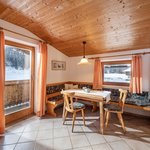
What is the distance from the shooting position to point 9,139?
2197mm

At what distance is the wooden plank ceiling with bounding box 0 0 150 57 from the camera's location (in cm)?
203

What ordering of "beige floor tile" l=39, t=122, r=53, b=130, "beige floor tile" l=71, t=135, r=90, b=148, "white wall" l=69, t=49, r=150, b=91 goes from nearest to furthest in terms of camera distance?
"beige floor tile" l=71, t=135, r=90, b=148
"beige floor tile" l=39, t=122, r=53, b=130
"white wall" l=69, t=49, r=150, b=91

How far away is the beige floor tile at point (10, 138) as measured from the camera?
6.91 ft

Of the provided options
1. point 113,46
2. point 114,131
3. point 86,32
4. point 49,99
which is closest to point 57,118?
point 49,99

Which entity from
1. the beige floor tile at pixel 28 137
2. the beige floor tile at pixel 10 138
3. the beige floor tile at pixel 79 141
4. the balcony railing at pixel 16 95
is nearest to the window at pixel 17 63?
the balcony railing at pixel 16 95

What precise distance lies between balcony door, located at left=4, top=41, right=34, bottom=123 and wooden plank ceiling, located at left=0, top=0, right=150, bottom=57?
65 centimetres

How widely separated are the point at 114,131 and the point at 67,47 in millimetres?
2813

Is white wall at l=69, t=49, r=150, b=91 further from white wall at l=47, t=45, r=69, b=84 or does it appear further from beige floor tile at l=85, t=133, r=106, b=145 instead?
beige floor tile at l=85, t=133, r=106, b=145

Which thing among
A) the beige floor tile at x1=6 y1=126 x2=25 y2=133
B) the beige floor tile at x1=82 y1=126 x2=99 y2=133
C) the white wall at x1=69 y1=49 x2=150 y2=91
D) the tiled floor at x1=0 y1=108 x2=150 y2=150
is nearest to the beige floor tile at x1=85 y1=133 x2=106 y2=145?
the tiled floor at x1=0 y1=108 x2=150 y2=150

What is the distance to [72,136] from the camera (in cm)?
235

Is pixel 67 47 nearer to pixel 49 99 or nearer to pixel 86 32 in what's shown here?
pixel 86 32

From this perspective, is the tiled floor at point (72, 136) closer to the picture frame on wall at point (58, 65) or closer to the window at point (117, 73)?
the window at point (117, 73)

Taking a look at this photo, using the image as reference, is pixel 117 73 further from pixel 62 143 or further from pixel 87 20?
pixel 62 143

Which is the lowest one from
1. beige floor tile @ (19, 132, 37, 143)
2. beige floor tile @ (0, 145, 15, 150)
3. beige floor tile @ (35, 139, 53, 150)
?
beige floor tile @ (35, 139, 53, 150)
